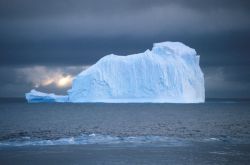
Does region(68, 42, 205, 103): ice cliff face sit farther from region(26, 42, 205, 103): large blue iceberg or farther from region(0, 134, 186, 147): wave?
region(0, 134, 186, 147): wave

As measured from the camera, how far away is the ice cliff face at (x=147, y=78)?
89188mm

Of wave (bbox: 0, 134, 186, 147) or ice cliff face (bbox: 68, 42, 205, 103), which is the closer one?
wave (bbox: 0, 134, 186, 147)

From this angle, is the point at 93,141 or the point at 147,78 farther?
Answer: the point at 147,78

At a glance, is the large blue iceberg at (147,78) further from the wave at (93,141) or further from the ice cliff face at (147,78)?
the wave at (93,141)

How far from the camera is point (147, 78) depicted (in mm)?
91938

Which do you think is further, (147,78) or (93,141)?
(147,78)

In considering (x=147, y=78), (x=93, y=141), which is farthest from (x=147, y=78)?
(x=93, y=141)

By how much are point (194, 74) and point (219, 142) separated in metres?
64.0

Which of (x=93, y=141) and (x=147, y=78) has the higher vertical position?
(x=147, y=78)

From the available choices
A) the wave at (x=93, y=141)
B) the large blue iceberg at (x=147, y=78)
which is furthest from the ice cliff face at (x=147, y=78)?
the wave at (x=93, y=141)

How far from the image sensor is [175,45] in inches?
3735

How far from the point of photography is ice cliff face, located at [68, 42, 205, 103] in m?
89.2

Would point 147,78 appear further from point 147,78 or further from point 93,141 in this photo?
point 93,141

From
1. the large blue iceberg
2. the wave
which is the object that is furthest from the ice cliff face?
the wave
